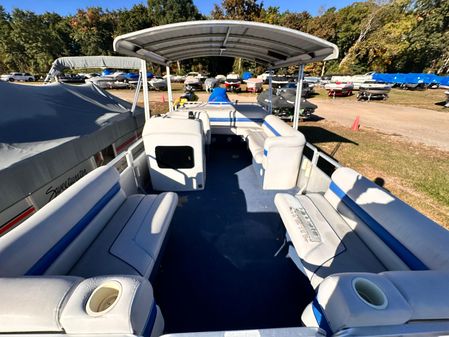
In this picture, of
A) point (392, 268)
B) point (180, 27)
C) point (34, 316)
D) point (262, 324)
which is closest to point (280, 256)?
point (262, 324)

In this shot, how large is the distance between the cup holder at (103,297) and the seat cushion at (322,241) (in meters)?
1.54

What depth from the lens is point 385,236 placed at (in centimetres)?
188

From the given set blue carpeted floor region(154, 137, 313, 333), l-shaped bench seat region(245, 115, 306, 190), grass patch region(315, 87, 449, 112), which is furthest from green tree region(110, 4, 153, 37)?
blue carpeted floor region(154, 137, 313, 333)

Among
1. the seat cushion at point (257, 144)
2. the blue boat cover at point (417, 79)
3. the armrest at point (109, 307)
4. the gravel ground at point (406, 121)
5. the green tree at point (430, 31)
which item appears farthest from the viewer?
the green tree at point (430, 31)

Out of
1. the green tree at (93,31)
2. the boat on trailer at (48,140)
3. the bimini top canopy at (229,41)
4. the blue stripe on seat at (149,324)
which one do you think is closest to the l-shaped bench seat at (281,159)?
the bimini top canopy at (229,41)

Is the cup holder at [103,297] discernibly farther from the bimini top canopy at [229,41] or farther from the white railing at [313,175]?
the bimini top canopy at [229,41]

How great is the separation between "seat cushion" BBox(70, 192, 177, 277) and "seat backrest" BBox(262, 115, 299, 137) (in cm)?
249

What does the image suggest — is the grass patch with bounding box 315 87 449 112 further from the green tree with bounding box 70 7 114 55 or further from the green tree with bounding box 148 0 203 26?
the green tree with bounding box 70 7 114 55

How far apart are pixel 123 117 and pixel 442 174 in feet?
27.1

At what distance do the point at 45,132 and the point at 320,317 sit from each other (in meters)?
3.76

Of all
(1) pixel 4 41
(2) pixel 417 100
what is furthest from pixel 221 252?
(1) pixel 4 41

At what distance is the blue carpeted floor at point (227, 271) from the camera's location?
199cm

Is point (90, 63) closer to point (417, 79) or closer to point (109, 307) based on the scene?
point (109, 307)

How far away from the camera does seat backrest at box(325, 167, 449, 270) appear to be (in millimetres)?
1522
